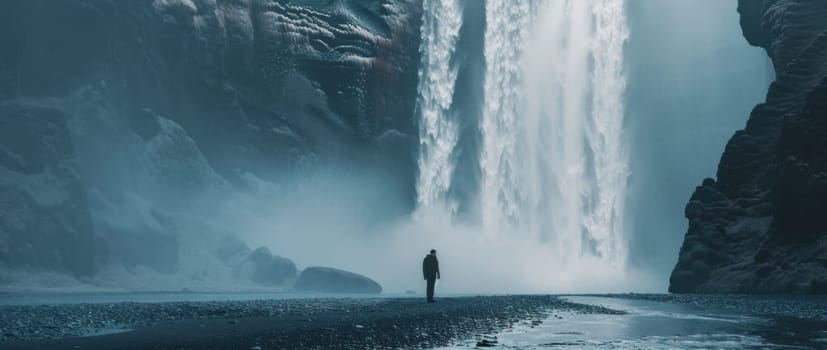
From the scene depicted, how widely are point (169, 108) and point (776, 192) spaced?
43815mm

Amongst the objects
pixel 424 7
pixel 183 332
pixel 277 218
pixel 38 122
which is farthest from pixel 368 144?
pixel 183 332

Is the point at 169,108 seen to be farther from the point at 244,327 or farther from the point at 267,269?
the point at 244,327

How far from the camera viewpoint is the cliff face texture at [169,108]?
136ft

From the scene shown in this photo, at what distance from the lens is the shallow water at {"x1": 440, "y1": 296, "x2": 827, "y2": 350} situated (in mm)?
11117

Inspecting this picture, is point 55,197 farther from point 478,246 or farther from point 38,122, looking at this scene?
point 478,246

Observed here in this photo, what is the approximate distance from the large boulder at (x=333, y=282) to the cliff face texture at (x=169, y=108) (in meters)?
8.63

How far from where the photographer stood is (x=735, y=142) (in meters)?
45.8

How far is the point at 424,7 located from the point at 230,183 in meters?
25.7

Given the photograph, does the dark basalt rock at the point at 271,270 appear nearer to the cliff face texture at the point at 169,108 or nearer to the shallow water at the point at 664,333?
the cliff face texture at the point at 169,108

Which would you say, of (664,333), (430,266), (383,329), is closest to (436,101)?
(430,266)

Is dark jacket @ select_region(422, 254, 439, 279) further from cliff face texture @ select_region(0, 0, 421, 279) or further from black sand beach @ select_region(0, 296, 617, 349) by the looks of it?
cliff face texture @ select_region(0, 0, 421, 279)

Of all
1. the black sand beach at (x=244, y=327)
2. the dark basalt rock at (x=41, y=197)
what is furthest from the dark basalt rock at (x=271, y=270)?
the black sand beach at (x=244, y=327)

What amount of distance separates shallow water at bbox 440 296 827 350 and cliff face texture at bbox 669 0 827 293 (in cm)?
1893

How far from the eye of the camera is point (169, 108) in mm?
58594
